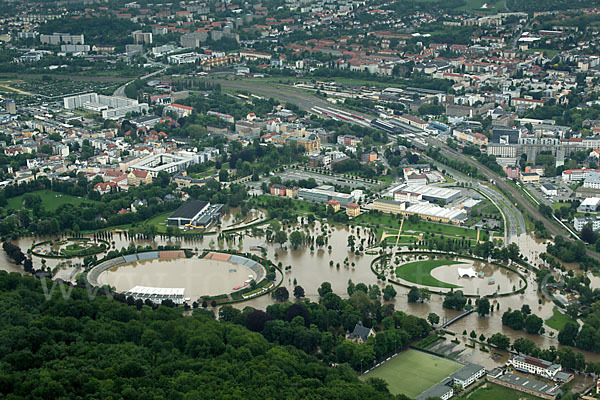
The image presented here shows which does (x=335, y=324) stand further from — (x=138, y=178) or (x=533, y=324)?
(x=138, y=178)

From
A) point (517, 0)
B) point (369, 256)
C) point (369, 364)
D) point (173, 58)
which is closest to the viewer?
point (369, 364)

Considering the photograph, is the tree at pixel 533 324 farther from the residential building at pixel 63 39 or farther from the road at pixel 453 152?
the residential building at pixel 63 39

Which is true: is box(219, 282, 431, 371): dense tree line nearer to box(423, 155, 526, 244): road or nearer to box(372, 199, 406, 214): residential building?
box(423, 155, 526, 244): road

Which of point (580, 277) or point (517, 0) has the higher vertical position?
point (517, 0)

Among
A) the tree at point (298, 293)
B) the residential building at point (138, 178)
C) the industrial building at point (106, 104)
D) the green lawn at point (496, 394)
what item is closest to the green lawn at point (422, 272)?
the tree at point (298, 293)

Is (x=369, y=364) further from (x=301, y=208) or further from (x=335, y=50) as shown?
(x=335, y=50)

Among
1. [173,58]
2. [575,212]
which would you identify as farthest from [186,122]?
[575,212]
